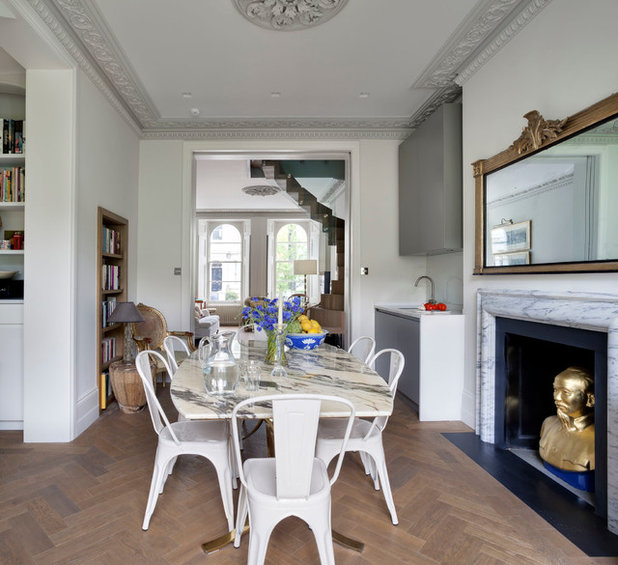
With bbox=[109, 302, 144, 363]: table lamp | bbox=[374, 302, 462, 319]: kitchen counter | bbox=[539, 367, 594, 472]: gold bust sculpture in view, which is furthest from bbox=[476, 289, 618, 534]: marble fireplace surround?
bbox=[109, 302, 144, 363]: table lamp

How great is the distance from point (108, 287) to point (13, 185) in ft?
3.74

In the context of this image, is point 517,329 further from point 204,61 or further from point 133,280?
point 133,280

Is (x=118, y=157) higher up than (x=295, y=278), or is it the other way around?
(x=118, y=157)

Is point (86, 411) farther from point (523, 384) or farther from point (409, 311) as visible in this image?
point (523, 384)

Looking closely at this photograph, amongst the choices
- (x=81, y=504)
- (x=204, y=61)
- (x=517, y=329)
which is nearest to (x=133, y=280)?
(x=204, y=61)

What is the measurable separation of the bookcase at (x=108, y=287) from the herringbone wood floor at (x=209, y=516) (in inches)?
35.3

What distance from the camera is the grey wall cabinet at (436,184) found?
3.47m

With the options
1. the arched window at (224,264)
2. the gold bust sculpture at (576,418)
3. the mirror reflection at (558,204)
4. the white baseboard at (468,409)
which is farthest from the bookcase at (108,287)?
the arched window at (224,264)

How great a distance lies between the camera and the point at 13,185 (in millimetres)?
2988

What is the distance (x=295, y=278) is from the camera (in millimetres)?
10500

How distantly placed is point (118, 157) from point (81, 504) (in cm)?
314

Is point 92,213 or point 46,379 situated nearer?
point 46,379

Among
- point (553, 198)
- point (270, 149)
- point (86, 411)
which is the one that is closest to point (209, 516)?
point (86, 411)

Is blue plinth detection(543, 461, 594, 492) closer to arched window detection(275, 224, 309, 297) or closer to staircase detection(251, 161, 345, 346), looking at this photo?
staircase detection(251, 161, 345, 346)
